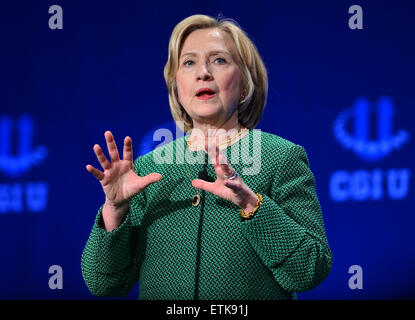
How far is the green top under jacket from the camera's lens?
3.64 ft

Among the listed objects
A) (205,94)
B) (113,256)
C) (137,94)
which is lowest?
(113,256)

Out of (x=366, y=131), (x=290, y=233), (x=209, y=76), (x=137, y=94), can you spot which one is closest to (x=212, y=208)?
(x=290, y=233)

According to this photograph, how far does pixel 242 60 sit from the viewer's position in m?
1.33

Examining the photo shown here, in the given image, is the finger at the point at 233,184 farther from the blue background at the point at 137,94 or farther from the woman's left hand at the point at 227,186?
the blue background at the point at 137,94

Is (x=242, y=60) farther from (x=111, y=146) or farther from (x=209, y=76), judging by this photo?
(x=111, y=146)

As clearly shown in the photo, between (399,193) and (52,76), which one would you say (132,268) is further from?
(399,193)

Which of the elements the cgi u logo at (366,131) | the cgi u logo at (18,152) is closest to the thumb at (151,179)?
the cgi u logo at (18,152)

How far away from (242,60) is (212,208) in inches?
14.7

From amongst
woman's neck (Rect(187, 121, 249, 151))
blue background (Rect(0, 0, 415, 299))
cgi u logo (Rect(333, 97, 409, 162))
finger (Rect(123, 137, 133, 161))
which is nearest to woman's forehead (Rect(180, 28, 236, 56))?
woman's neck (Rect(187, 121, 249, 151))

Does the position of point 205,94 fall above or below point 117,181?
above

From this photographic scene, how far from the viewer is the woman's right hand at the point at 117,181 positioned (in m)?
1.15

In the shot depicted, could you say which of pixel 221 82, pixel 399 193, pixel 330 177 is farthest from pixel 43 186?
pixel 399 193

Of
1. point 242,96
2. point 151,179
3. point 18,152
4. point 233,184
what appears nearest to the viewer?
point 233,184

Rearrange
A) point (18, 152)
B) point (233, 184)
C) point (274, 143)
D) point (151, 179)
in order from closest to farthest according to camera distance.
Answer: point (233, 184) < point (151, 179) < point (274, 143) < point (18, 152)
